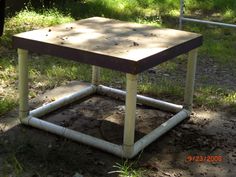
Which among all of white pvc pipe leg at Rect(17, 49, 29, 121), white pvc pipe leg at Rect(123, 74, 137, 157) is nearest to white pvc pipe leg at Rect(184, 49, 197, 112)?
white pvc pipe leg at Rect(123, 74, 137, 157)

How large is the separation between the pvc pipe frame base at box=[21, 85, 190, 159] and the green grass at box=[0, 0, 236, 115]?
1.00ft

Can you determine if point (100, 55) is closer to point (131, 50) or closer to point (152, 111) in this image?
point (131, 50)

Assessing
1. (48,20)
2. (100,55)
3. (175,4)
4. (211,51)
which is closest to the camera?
(100,55)

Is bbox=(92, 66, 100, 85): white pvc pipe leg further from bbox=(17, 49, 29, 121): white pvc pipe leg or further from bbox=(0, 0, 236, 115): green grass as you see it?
bbox=(17, 49, 29, 121): white pvc pipe leg

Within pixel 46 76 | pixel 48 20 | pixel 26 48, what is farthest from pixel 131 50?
pixel 48 20

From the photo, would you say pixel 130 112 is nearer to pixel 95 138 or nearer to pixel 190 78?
pixel 95 138

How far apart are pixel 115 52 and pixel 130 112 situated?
0.35 m

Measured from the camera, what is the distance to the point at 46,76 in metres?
4.22

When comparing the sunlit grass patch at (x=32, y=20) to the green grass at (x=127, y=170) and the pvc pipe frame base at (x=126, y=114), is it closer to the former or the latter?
the pvc pipe frame base at (x=126, y=114)

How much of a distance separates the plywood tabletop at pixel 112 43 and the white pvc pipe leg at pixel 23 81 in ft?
0.28

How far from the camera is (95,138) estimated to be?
2916 millimetres

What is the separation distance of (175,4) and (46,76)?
11.8ft
